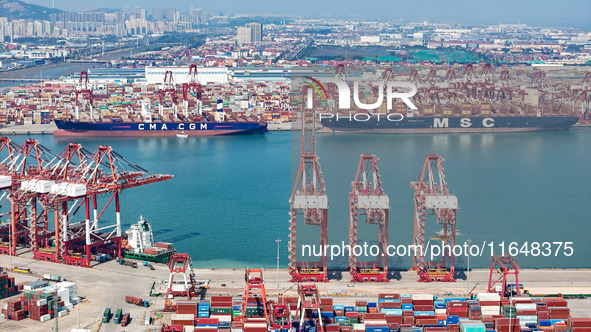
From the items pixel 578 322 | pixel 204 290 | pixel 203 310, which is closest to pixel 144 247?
pixel 204 290

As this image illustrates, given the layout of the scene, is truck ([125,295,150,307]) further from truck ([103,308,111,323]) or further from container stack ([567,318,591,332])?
container stack ([567,318,591,332])

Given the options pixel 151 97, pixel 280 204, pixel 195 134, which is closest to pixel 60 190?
pixel 280 204

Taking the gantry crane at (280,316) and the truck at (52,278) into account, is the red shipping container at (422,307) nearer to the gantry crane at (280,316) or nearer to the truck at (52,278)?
the gantry crane at (280,316)

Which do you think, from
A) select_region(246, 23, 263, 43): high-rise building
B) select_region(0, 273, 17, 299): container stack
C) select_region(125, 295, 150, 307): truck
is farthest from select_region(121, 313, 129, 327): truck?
select_region(246, 23, 263, 43): high-rise building

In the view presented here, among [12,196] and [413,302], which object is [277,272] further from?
[12,196]

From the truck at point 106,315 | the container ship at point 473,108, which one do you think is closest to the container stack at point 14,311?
the truck at point 106,315
